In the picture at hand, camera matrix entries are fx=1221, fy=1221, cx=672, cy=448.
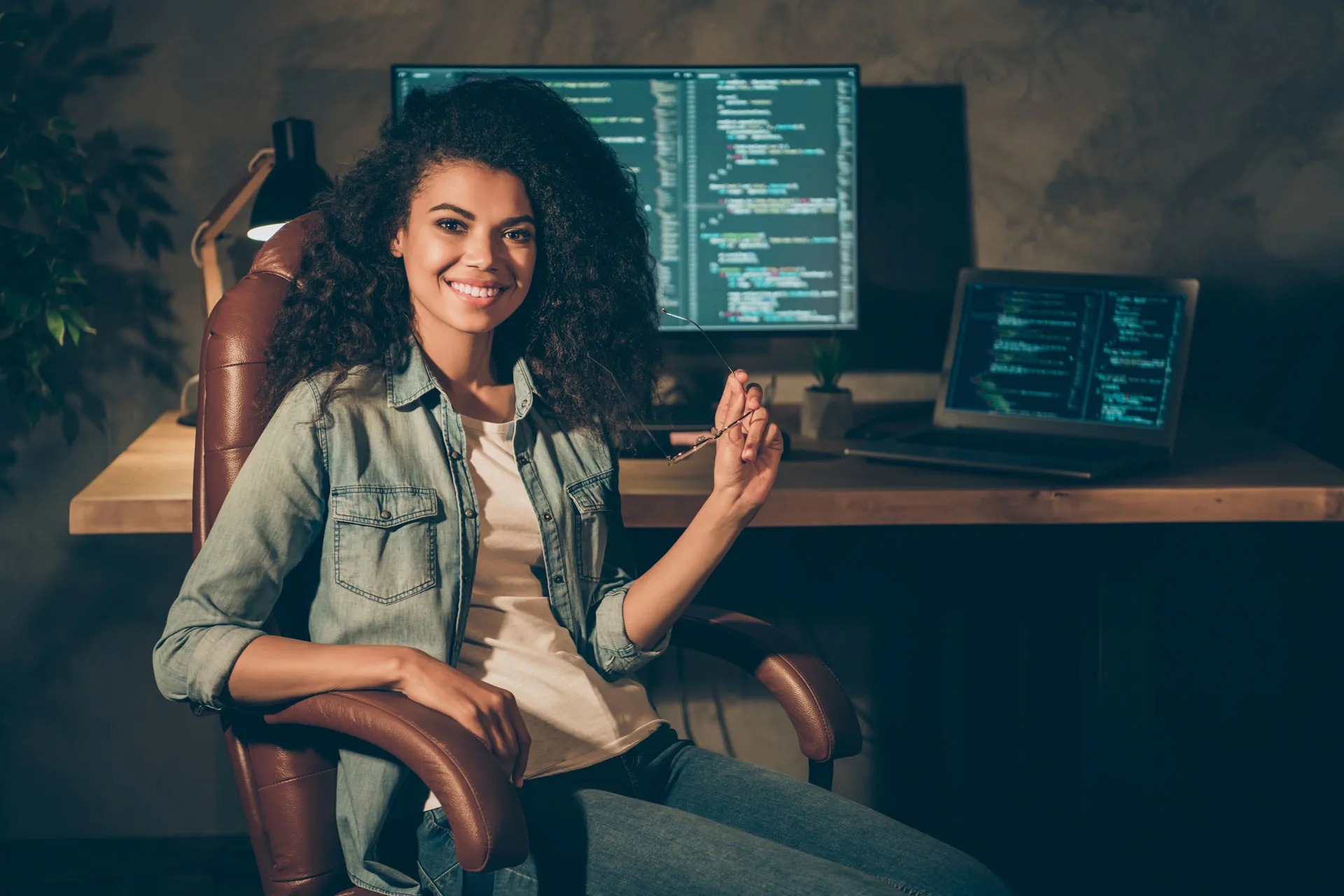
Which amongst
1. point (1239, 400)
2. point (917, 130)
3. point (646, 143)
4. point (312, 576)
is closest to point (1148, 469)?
point (1239, 400)

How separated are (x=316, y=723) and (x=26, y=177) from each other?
1.31m

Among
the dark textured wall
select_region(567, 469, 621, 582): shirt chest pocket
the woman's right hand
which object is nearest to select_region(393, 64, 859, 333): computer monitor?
the dark textured wall

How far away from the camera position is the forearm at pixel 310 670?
1.12 m

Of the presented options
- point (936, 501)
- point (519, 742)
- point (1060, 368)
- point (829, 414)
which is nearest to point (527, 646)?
point (519, 742)

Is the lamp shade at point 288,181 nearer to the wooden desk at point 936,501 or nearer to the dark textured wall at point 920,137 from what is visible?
the dark textured wall at point 920,137

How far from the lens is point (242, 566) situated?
3.81 feet

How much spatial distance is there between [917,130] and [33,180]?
59.3 inches

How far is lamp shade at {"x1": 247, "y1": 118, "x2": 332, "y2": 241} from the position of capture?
190 cm

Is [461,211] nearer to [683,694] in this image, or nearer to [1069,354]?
[1069,354]

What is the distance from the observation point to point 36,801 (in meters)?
2.36

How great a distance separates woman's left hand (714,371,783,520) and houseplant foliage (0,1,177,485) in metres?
1.28

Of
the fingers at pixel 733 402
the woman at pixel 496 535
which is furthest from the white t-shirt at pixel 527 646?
the fingers at pixel 733 402

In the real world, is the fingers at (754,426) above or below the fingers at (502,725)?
above

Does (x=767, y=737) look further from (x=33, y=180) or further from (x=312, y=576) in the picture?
(x=33, y=180)
